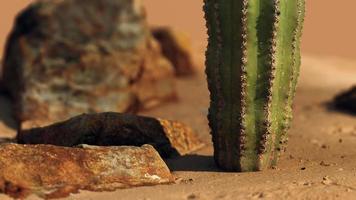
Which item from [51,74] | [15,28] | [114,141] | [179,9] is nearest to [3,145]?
[114,141]

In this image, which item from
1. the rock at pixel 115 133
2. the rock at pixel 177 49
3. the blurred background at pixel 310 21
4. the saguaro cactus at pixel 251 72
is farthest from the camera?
the blurred background at pixel 310 21

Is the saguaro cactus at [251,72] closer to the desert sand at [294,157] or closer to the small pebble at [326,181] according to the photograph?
the desert sand at [294,157]

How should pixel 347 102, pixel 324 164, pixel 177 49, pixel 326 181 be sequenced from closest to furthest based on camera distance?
1. pixel 326 181
2. pixel 324 164
3. pixel 347 102
4. pixel 177 49

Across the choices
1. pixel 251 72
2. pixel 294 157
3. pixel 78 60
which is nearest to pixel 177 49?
pixel 78 60

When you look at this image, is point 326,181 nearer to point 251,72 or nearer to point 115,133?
point 251,72

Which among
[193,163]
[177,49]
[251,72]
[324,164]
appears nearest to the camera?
[251,72]

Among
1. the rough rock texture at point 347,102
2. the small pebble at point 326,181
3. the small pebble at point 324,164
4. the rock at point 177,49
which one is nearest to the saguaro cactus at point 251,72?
the small pebble at point 324,164
